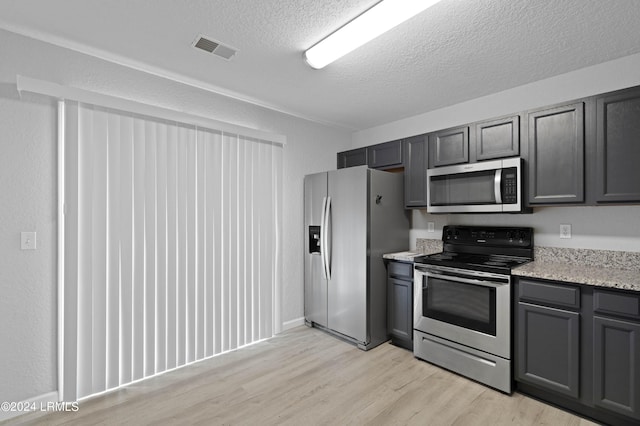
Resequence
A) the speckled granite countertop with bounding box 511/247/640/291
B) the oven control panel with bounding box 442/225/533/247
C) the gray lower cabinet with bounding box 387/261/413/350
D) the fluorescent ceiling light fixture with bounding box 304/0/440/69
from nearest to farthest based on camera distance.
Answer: the fluorescent ceiling light fixture with bounding box 304/0/440/69 < the speckled granite countertop with bounding box 511/247/640/291 < the oven control panel with bounding box 442/225/533/247 < the gray lower cabinet with bounding box 387/261/413/350

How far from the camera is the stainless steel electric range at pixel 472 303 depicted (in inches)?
93.0

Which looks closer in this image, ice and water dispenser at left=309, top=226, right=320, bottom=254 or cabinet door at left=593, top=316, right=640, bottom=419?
cabinet door at left=593, top=316, right=640, bottom=419

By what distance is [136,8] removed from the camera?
71.7 inches

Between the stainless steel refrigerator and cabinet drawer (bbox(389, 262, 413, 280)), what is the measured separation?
10 cm

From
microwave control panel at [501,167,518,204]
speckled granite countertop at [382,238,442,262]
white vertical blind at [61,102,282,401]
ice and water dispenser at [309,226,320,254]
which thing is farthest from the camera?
ice and water dispenser at [309,226,320,254]

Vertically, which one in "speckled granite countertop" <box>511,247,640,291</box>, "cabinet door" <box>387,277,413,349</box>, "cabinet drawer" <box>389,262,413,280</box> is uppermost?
"speckled granite countertop" <box>511,247,640,291</box>

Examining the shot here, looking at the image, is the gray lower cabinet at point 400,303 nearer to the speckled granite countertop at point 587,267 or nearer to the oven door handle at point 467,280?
the oven door handle at point 467,280

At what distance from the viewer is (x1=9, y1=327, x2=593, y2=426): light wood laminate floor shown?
2.04 m

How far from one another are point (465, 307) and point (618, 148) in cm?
157

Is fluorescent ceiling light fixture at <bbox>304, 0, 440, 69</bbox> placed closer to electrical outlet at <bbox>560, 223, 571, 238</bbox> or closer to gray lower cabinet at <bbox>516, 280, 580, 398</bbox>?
gray lower cabinet at <bbox>516, 280, 580, 398</bbox>

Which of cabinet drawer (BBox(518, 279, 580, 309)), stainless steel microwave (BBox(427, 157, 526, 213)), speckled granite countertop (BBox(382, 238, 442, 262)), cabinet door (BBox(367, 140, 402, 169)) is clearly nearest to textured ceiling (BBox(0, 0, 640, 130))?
cabinet door (BBox(367, 140, 402, 169))

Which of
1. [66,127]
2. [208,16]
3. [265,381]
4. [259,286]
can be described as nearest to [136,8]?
[208,16]

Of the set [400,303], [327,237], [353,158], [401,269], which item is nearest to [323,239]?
[327,237]

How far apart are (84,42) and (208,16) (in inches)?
40.2
